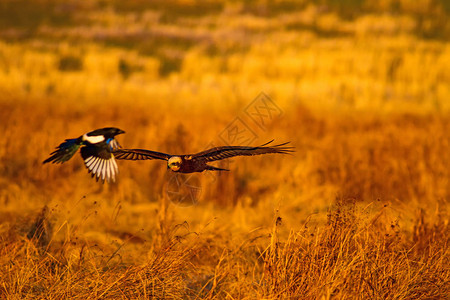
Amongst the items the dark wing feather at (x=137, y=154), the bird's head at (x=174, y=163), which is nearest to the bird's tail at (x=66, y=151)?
the dark wing feather at (x=137, y=154)

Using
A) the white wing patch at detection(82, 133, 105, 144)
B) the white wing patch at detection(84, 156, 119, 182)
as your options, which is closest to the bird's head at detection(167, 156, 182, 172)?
the white wing patch at detection(84, 156, 119, 182)

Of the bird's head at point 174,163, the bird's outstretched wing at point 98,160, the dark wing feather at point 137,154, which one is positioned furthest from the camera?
the bird's outstretched wing at point 98,160

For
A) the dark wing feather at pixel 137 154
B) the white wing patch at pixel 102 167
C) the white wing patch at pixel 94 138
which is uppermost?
the white wing patch at pixel 94 138

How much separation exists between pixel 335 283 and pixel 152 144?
8.06 m

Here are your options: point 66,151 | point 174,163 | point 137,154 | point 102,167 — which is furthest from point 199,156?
point 66,151

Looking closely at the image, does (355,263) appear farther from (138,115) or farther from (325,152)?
(138,115)

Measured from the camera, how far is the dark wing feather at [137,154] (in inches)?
149

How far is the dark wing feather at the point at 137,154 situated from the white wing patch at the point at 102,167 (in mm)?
60

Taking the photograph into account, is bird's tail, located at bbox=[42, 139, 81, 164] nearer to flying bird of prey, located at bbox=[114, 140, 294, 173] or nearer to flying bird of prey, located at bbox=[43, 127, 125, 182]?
flying bird of prey, located at bbox=[43, 127, 125, 182]

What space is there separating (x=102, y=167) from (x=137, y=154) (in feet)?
0.70

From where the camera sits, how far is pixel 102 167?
3.89 metres

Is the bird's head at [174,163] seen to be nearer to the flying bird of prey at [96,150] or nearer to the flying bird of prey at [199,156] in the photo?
the flying bird of prey at [199,156]

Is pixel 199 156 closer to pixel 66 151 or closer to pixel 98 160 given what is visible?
pixel 98 160

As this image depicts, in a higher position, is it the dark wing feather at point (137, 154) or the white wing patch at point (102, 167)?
the dark wing feather at point (137, 154)
